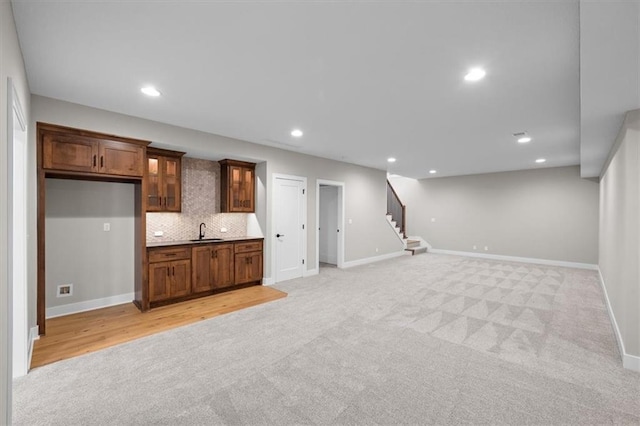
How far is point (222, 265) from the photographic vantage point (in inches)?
192

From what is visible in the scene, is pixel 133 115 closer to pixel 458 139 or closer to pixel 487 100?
pixel 487 100

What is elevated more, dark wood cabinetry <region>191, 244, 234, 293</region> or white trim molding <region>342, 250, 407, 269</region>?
dark wood cabinetry <region>191, 244, 234, 293</region>

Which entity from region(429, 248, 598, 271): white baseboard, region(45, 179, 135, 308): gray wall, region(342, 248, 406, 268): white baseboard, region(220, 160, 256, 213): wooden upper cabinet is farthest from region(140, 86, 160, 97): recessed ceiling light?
region(429, 248, 598, 271): white baseboard

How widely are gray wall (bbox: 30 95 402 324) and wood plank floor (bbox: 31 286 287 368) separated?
460 mm

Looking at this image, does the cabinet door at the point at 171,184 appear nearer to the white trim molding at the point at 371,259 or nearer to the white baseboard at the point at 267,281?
the white baseboard at the point at 267,281

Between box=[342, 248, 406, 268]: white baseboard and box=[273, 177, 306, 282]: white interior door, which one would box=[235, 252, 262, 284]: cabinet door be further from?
box=[342, 248, 406, 268]: white baseboard

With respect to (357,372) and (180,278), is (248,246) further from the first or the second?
(357,372)

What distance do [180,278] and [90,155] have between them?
6.68 feet

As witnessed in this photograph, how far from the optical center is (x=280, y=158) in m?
5.68

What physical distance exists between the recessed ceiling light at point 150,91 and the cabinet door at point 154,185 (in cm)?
145

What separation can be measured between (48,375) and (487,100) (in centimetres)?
513

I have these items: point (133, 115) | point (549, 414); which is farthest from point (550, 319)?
point (133, 115)

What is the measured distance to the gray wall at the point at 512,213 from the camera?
287 inches

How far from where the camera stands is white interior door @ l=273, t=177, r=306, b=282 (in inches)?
224
